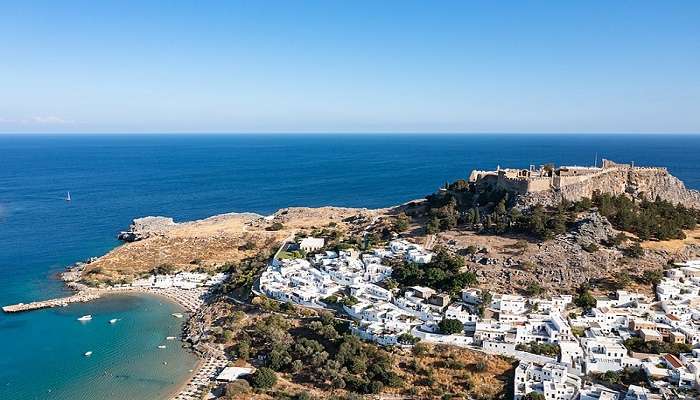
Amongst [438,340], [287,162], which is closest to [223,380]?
[438,340]

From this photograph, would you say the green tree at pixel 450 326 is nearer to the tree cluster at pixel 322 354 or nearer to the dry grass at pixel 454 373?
the dry grass at pixel 454 373

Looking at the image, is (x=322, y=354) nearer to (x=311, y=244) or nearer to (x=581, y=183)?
(x=311, y=244)

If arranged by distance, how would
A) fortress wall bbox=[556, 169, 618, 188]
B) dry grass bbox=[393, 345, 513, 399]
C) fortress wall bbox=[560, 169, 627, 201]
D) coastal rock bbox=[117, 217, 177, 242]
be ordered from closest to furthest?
dry grass bbox=[393, 345, 513, 399], fortress wall bbox=[556, 169, 618, 188], fortress wall bbox=[560, 169, 627, 201], coastal rock bbox=[117, 217, 177, 242]

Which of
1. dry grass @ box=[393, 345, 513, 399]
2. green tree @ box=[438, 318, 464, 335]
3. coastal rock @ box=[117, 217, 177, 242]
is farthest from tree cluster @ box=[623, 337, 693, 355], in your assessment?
coastal rock @ box=[117, 217, 177, 242]

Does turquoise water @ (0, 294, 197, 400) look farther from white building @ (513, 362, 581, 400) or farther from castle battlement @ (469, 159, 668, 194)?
castle battlement @ (469, 159, 668, 194)

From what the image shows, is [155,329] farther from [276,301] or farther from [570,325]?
[570,325]

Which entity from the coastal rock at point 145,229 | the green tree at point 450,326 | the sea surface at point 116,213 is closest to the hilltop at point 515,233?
the coastal rock at point 145,229
